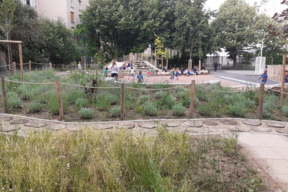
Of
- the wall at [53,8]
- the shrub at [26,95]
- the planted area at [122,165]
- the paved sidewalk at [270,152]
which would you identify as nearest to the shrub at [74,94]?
the shrub at [26,95]

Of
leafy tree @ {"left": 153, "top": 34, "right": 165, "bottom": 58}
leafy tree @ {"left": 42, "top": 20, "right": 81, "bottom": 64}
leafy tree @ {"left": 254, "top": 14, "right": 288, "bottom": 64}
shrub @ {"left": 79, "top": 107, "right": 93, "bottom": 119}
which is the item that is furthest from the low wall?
leafy tree @ {"left": 42, "top": 20, "right": 81, "bottom": 64}

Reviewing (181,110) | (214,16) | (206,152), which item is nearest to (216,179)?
(206,152)

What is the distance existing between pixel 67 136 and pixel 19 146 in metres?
0.82

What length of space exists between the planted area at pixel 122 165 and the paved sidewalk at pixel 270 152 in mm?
307

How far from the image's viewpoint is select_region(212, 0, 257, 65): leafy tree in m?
32.6

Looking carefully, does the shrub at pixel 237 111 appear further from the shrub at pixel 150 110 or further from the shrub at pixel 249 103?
the shrub at pixel 150 110

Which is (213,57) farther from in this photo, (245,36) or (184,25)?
(184,25)

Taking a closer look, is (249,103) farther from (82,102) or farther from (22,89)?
(22,89)

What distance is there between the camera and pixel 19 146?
3391 millimetres

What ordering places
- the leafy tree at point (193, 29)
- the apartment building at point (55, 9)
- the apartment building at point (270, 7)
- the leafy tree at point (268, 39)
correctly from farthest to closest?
the apartment building at point (270, 7)
the leafy tree at point (268, 39)
the apartment building at point (55, 9)
the leafy tree at point (193, 29)

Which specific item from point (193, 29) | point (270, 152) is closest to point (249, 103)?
point (270, 152)

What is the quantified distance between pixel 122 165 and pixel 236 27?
35930mm

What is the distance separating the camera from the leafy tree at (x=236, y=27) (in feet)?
107

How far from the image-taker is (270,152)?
4098 mm
